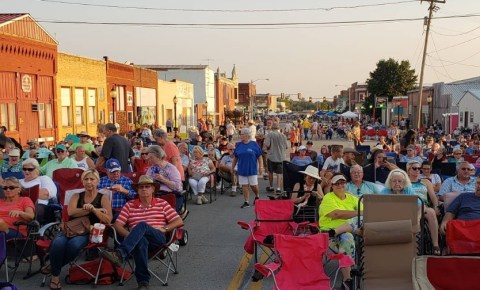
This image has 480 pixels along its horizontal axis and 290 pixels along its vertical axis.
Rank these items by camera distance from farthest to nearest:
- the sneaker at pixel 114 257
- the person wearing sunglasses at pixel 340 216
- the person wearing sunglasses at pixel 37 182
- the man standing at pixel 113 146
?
the man standing at pixel 113 146 → the person wearing sunglasses at pixel 37 182 → the person wearing sunglasses at pixel 340 216 → the sneaker at pixel 114 257

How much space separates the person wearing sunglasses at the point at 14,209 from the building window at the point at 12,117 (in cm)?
1762

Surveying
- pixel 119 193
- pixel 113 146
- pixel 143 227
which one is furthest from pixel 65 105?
pixel 143 227

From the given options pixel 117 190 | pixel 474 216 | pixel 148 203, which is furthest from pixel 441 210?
pixel 117 190

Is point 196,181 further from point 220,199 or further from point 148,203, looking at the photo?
point 148,203

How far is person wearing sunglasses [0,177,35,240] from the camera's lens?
293 inches

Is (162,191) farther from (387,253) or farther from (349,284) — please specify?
(387,253)

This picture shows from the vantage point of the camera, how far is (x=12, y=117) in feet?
80.1

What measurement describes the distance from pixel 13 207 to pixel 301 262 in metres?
4.00

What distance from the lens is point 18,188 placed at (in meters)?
7.73

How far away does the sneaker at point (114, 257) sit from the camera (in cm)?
669

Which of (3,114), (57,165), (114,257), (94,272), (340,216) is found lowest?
(94,272)

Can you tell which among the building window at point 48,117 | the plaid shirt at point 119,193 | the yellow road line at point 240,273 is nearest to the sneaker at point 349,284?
the yellow road line at point 240,273

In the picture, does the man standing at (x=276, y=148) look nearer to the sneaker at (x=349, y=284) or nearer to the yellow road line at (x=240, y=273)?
the yellow road line at (x=240, y=273)

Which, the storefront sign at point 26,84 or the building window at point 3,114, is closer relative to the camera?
the building window at point 3,114
